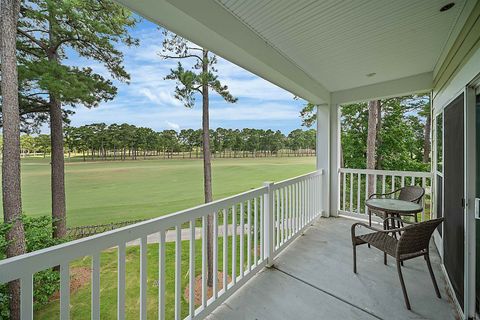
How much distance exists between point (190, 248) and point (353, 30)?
9.17 feet

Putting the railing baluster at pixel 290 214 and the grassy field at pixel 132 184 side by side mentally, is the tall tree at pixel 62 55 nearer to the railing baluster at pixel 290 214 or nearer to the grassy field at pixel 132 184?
the grassy field at pixel 132 184

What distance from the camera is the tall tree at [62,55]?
16.6 feet

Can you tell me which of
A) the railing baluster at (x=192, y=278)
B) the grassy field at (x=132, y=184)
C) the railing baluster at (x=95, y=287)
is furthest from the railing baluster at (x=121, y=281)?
the grassy field at (x=132, y=184)

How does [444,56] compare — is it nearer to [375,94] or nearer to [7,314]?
[375,94]

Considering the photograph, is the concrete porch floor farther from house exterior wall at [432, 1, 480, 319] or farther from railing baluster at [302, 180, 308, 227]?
railing baluster at [302, 180, 308, 227]

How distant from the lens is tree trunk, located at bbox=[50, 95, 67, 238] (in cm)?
561

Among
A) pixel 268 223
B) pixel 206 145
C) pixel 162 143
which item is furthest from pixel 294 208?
pixel 162 143

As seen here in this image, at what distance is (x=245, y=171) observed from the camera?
14.5m

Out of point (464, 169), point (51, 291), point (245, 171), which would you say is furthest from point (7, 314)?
point (245, 171)

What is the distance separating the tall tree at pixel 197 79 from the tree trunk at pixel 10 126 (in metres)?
3.39

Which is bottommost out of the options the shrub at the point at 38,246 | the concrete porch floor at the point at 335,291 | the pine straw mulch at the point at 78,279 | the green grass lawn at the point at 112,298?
the green grass lawn at the point at 112,298

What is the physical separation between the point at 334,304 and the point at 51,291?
6270 millimetres

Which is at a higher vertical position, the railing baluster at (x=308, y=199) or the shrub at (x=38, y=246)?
the railing baluster at (x=308, y=199)

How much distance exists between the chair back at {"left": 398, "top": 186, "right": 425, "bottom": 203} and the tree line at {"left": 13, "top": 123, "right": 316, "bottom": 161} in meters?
2.08
